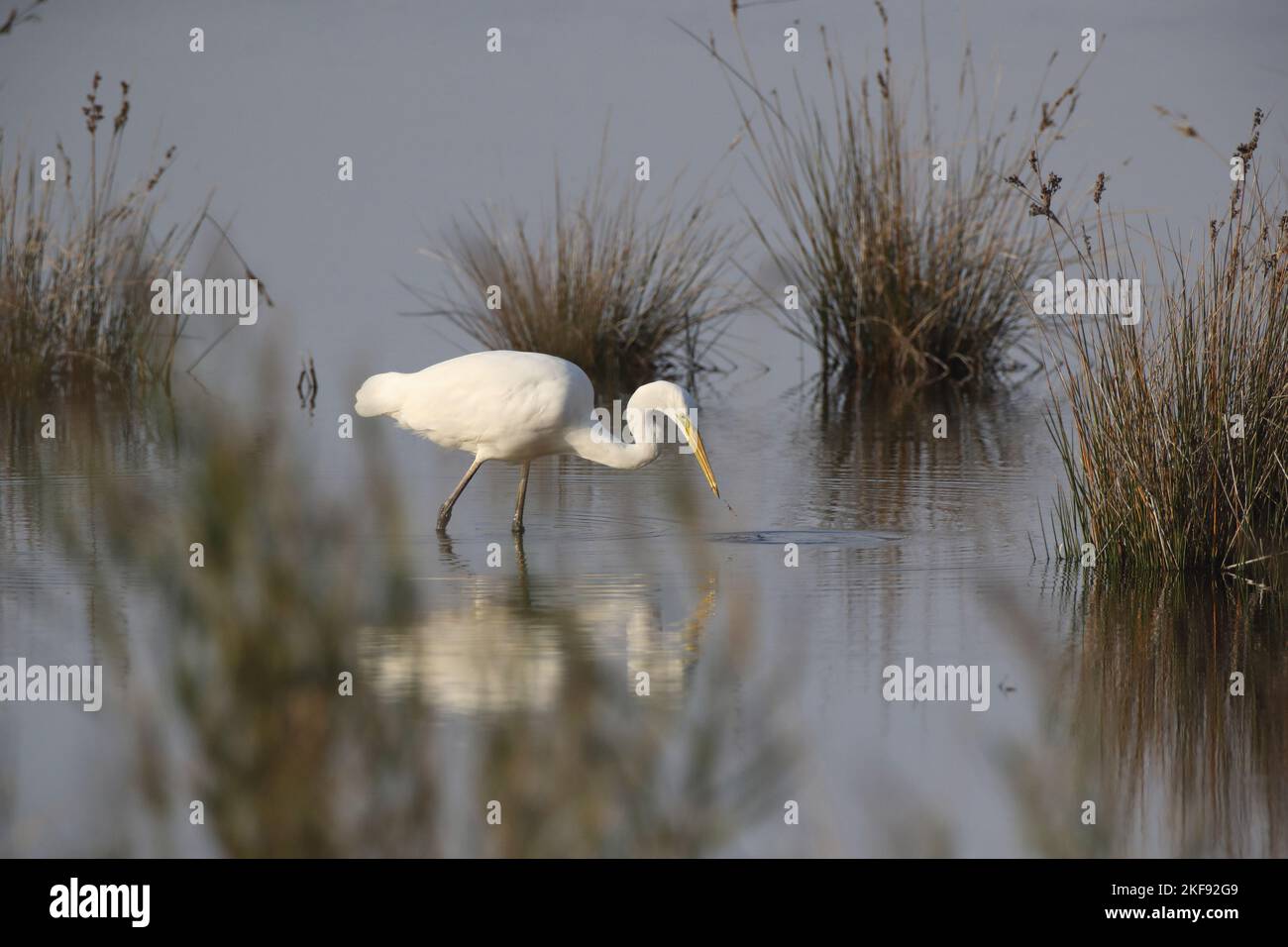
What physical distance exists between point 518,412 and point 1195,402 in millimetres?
2818

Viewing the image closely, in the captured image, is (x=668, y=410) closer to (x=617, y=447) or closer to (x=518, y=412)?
(x=617, y=447)

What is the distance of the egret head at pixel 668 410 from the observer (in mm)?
8000

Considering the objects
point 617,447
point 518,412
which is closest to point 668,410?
point 617,447

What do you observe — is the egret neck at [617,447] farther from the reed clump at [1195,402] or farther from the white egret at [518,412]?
the reed clump at [1195,402]

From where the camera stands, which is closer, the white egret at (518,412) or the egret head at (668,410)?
the egret head at (668,410)

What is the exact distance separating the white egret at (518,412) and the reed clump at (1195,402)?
182cm

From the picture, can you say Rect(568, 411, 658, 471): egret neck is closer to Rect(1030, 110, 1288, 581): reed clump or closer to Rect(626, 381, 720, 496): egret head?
Rect(626, 381, 720, 496): egret head

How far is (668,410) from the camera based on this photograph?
26.8ft

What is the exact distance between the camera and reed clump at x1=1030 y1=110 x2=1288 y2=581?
7012mm

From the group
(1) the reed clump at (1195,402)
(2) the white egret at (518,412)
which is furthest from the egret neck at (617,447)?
(1) the reed clump at (1195,402)

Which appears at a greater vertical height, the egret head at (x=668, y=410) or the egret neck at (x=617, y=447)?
the egret head at (x=668, y=410)

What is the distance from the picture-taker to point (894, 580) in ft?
24.0

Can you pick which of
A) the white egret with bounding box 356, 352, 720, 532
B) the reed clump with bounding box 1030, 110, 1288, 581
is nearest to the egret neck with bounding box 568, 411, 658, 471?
the white egret with bounding box 356, 352, 720, 532
